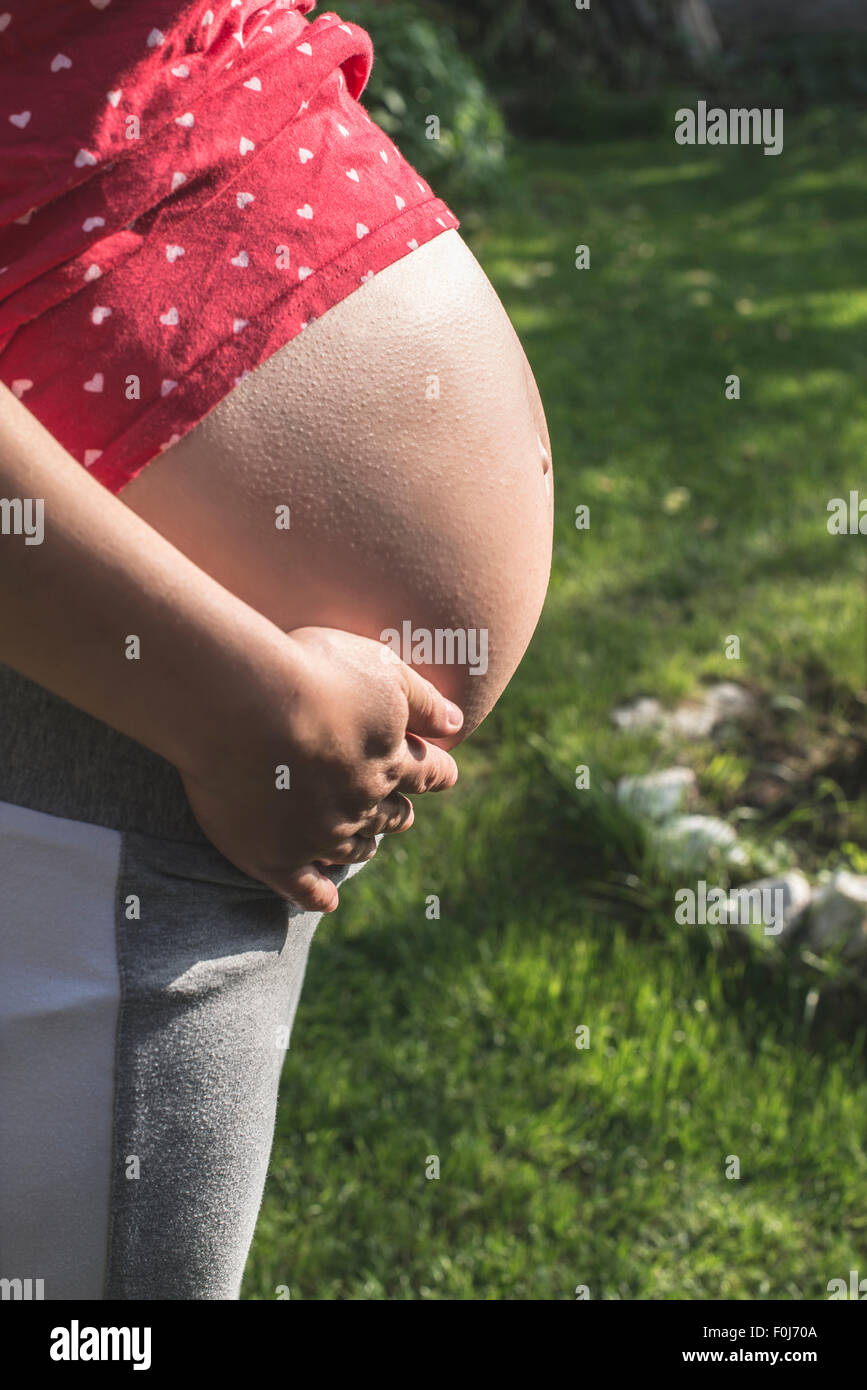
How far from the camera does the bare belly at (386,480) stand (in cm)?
92

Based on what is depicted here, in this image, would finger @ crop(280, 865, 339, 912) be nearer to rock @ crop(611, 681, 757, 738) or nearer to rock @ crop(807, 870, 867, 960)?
rock @ crop(807, 870, 867, 960)

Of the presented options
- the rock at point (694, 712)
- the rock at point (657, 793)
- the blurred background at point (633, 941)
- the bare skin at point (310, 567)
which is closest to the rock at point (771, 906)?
the blurred background at point (633, 941)

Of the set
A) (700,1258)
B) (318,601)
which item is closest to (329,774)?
(318,601)

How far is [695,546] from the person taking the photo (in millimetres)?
3830

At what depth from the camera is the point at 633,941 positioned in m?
2.51

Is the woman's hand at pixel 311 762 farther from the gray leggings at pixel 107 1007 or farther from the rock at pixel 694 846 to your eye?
the rock at pixel 694 846

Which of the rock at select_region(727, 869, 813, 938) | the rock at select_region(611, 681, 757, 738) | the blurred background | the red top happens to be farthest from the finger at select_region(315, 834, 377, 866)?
the rock at select_region(611, 681, 757, 738)

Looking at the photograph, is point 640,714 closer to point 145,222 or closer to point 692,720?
point 692,720

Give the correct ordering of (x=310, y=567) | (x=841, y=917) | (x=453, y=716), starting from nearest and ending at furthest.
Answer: (x=310, y=567) < (x=453, y=716) < (x=841, y=917)

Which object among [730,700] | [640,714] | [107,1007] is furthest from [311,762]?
[730,700]

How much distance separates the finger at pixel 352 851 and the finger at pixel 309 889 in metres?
0.02

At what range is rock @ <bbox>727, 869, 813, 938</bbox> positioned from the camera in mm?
2459

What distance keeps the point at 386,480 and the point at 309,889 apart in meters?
0.34

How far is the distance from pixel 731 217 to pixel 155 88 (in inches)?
300
